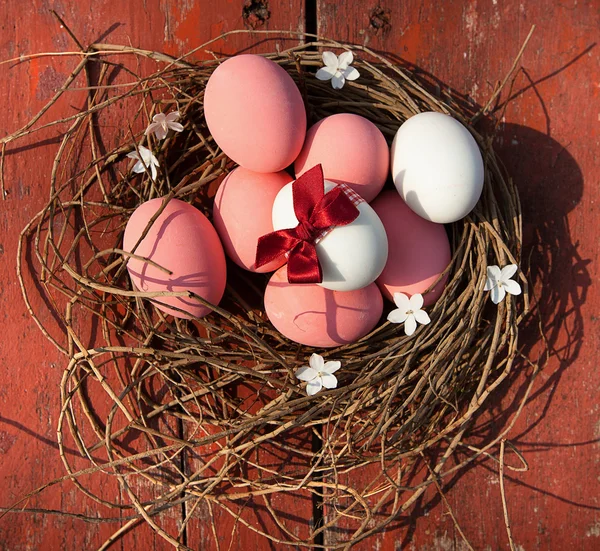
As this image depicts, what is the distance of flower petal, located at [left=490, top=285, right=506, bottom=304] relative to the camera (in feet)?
2.24

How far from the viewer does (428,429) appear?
73cm

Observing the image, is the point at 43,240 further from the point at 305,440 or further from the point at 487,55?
the point at 487,55

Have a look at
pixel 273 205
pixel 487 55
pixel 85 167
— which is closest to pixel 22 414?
pixel 85 167

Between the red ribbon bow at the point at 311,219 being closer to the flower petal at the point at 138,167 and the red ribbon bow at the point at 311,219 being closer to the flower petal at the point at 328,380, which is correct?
the flower petal at the point at 328,380

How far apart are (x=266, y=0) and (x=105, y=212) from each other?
381 millimetres

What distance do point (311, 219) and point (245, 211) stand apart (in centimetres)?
10

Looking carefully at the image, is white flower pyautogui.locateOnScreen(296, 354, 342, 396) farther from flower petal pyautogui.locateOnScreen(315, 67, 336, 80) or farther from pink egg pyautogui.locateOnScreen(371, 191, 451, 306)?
flower petal pyautogui.locateOnScreen(315, 67, 336, 80)

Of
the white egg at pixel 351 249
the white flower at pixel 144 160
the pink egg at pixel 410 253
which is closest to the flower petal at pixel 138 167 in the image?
the white flower at pixel 144 160

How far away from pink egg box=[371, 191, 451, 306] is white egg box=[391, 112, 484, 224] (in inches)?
0.7

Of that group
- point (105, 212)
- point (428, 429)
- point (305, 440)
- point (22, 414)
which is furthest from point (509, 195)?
point (22, 414)

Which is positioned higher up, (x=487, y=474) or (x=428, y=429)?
(x=428, y=429)

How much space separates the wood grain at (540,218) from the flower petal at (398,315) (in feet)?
0.77

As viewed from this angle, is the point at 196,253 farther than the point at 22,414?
No

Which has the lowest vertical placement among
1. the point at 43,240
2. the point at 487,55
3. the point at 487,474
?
the point at 487,474
